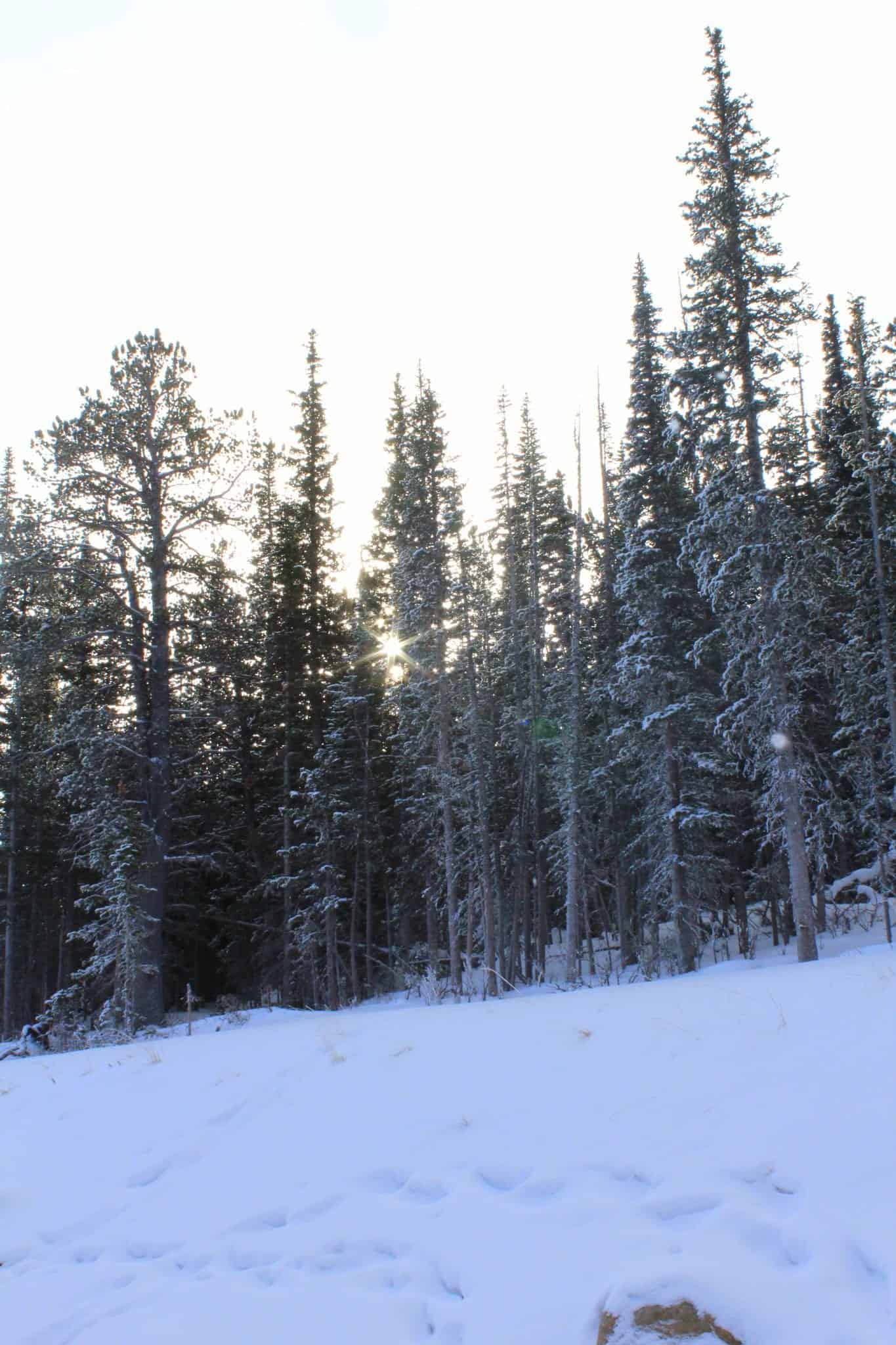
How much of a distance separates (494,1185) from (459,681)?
68.8 ft

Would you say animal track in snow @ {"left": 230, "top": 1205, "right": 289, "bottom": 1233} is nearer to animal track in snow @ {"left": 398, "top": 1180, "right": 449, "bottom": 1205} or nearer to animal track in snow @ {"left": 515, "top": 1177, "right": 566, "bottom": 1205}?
animal track in snow @ {"left": 398, "top": 1180, "right": 449, "bottom": 1205}

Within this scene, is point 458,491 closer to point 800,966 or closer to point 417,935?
point 800,966

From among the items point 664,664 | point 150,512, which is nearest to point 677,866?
point 664,664

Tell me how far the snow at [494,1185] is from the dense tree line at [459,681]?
9.77 m

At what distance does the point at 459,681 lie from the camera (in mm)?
25922

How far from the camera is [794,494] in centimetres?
2753

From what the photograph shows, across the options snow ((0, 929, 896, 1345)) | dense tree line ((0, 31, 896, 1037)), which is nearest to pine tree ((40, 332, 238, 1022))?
dense tree line ((0, 31, 896, 1037))

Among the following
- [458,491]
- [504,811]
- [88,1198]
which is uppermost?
[458,491]

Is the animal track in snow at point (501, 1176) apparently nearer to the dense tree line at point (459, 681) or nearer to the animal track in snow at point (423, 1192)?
the animal track in snow at point (423, 1192)

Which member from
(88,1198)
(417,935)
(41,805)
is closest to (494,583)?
(417,935)

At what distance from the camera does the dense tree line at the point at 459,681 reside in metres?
17.5

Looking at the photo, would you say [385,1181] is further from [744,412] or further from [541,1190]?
[744,412]

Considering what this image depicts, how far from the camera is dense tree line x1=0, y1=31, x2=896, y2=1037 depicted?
17.5 metres

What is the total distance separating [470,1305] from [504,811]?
87.9 ft
